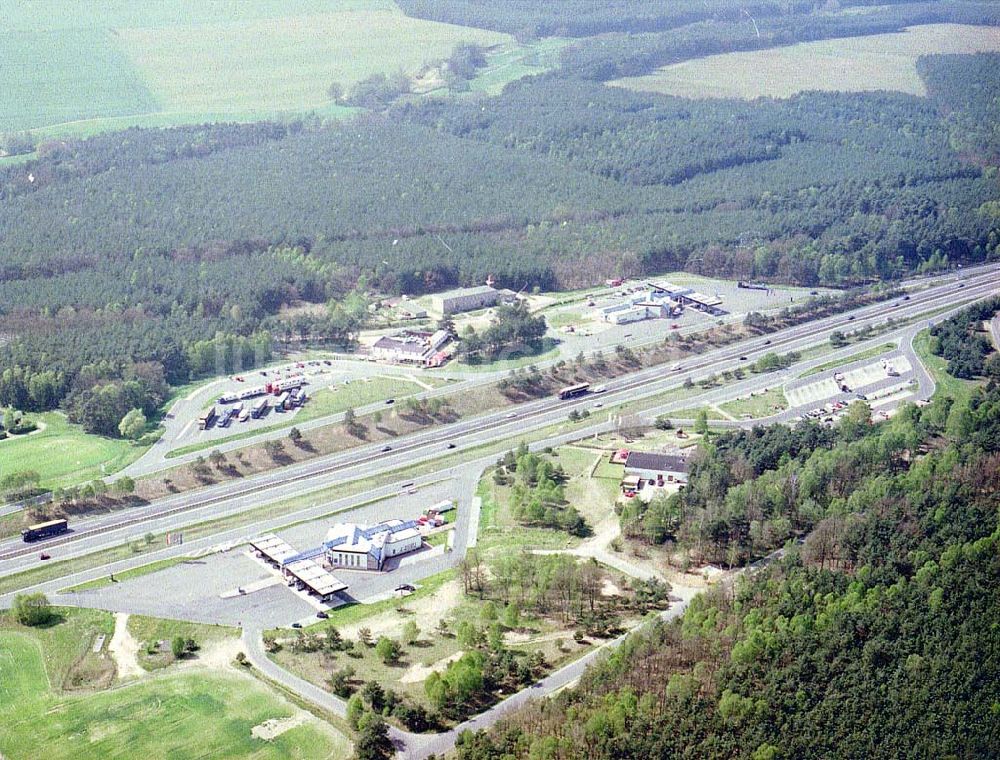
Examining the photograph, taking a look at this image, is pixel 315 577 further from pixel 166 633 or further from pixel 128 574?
pixel 128 574

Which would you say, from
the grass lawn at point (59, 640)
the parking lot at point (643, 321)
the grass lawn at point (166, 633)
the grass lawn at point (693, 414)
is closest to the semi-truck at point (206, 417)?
the grass lawn at point (59, 640)

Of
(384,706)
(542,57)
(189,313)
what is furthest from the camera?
(542,57)

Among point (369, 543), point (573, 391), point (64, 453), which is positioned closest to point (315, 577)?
point (369, 543)

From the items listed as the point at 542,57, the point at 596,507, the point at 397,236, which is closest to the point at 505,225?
A: the point at 397,236

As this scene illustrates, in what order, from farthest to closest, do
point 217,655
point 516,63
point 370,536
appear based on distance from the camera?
point 516,63 < point 370,536 < point 217,655

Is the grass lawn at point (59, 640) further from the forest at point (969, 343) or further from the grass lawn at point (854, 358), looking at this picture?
the forest at point (969, 343)

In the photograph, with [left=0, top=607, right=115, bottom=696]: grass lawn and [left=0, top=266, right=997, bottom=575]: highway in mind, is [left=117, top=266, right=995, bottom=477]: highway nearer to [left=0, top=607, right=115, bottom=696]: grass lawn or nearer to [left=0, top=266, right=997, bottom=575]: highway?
[left=0, top=266, right=997, bottom=575]: highway

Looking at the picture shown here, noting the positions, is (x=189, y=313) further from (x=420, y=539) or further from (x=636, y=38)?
(x=636, y=38)
